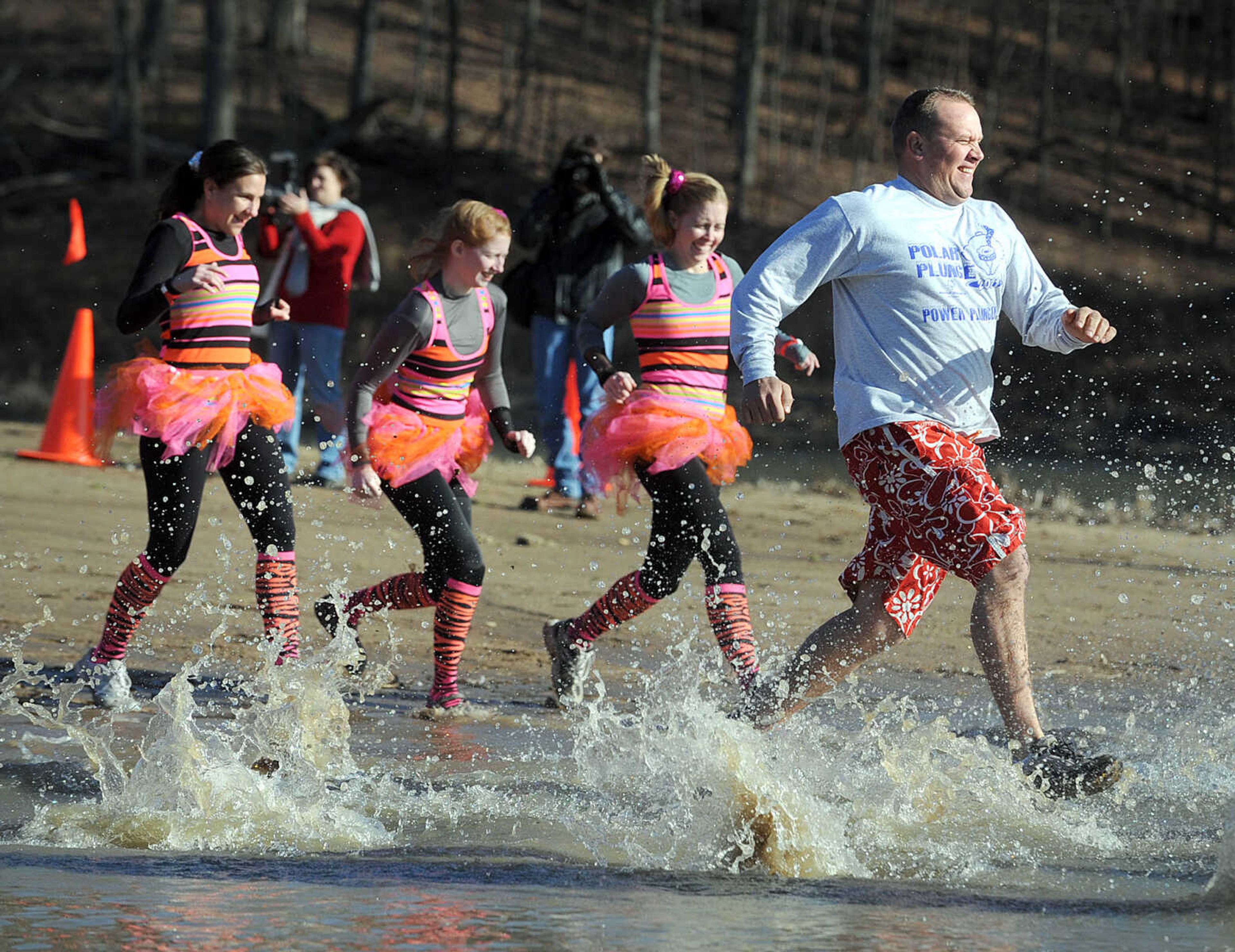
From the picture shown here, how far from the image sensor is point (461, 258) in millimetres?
6328

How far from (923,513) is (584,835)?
3.91 feet

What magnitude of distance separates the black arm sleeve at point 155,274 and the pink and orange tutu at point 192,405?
19 cm

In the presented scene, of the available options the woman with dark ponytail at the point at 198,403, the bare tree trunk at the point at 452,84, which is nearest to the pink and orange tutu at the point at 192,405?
the woman with dark ponytail at the point at 198,403

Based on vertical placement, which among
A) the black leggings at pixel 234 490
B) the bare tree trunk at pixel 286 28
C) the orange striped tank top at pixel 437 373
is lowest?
the black leggings at pixel 234 490

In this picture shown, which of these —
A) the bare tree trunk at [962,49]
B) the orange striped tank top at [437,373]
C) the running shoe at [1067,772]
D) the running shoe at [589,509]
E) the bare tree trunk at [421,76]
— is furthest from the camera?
the bare tree trunk at [962,49]

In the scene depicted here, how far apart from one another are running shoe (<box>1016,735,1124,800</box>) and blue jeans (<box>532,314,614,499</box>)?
6.48 m

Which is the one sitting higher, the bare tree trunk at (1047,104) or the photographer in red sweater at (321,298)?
the bare tree trunk at (1047,104)

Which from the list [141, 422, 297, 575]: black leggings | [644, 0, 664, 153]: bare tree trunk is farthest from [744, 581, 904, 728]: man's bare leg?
[644, 0, 664, 153]: bare tree trunk

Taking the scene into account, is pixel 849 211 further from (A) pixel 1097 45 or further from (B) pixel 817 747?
(A) pixel 1097 45

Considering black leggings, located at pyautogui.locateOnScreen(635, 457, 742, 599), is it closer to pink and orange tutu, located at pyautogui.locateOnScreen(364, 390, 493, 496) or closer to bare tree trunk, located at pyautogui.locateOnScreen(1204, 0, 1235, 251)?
pink and orange tutu, located at pyautogui.locateOnScreen(364, 390, 493, 496)

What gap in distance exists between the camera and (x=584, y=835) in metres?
4.53

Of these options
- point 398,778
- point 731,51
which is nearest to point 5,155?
point 731,51

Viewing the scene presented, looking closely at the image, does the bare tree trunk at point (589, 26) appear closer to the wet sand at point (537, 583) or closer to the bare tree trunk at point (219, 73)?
the bare tree trunk at point (219, 73)

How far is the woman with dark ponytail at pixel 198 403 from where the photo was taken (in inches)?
233
